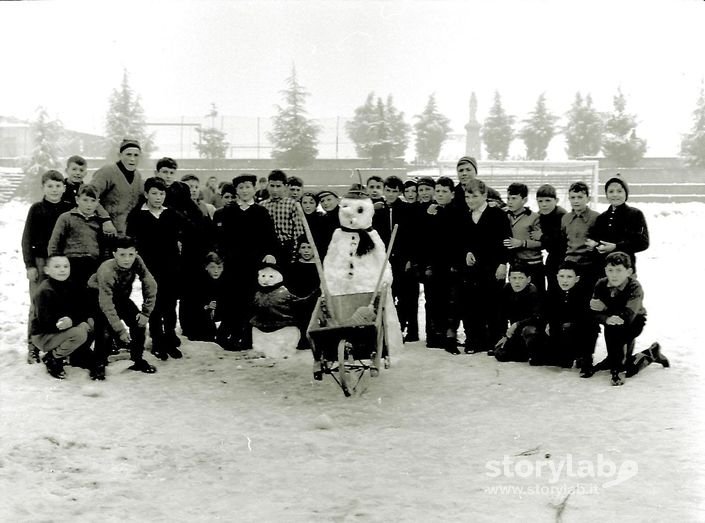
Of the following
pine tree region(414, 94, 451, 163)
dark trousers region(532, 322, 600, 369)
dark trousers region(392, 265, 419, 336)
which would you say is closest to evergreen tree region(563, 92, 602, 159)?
pine tree region(414, 94, 451, 163)

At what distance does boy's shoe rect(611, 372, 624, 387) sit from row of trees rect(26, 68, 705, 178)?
2058cm

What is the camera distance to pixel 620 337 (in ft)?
16.9

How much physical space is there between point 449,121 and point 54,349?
104 ft

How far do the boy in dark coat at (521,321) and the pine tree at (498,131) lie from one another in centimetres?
3099

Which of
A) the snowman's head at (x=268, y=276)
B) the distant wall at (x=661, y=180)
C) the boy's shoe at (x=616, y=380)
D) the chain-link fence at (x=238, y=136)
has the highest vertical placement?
the chain-link fence at (x=238, y=136)

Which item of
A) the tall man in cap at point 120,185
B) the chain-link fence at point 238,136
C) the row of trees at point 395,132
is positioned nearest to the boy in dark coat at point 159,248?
the tall man in cap at point 120,185

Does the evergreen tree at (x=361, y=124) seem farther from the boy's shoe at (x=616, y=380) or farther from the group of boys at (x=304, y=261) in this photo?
the boy's shoe at (x=616, y=380)

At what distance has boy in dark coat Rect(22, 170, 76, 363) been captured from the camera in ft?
18.6

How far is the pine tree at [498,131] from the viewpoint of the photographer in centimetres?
3562

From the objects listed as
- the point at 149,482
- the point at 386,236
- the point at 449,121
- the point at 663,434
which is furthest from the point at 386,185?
the point at 449,121

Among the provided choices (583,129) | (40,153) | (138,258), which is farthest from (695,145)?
(40,153)

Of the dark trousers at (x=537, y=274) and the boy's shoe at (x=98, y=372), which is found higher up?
the dark trousers at (x=537, y=274)

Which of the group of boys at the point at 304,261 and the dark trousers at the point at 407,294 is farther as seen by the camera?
the dark trousers at the point at 407,294

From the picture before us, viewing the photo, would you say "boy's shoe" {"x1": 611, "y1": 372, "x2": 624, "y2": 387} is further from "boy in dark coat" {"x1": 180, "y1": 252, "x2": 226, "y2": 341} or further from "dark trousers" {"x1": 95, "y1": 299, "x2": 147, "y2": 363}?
"dark trousers" {"x1": 95, "y1": 299, "x2": 147, "y2": 363}
